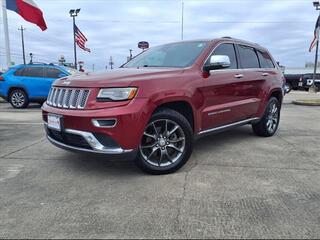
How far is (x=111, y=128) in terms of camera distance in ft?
12.5

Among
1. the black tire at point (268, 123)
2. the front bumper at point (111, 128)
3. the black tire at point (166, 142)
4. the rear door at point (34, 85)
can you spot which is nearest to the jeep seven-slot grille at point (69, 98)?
the front bumper at point (111, 128)

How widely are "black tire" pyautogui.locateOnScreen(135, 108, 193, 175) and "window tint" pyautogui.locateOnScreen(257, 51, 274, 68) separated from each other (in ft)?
9.41

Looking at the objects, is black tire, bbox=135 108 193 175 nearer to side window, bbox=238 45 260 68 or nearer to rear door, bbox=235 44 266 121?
rear door, bbox=235 44 266 121

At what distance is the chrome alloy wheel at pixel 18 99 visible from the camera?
12.4 m

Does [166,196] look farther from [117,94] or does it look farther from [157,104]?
[117,94]

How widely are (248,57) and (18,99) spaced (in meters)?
9.29

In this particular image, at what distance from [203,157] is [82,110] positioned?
211 centimetres

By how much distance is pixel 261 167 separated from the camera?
4.65 metres

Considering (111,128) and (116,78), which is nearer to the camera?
(111,128)

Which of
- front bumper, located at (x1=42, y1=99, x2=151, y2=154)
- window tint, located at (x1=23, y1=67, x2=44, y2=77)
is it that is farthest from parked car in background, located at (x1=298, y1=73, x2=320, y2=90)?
front bumper, located at (x1=42, y1=99, x2=151, y2=154)

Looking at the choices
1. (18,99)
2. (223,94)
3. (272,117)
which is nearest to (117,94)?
(223,94)

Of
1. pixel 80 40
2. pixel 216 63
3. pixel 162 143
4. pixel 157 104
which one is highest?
pixel 80 40

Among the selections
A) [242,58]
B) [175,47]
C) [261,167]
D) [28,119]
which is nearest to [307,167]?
[261,167]

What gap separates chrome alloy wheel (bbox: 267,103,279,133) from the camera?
266 inches
